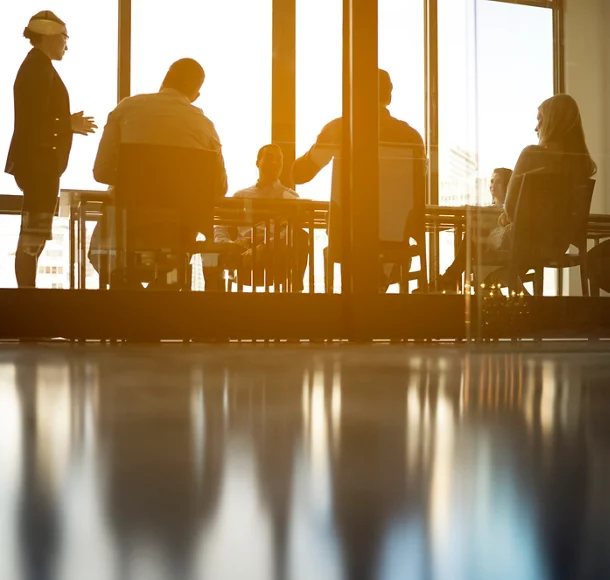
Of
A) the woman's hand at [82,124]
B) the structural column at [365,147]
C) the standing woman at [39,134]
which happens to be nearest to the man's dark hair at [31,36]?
the standing woman at [39,134]

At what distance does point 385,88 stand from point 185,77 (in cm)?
100

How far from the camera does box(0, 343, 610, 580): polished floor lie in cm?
35

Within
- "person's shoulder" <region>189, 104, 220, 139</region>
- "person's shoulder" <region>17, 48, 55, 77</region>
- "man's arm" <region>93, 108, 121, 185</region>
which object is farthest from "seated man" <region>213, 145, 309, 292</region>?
"person's shoulder" <region>17, 48, 55, 77</region>

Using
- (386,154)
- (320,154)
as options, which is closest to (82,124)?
(320,154)

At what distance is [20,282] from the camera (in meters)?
3.56

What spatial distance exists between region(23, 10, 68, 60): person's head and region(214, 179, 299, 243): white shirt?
1.06m

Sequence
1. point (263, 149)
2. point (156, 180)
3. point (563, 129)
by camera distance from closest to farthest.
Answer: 1. point (563, 129)
2. point (156, 180)
3. point (263, 149)

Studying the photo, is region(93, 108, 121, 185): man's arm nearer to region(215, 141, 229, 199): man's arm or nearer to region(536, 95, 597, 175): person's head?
region(215, 141, 229, 199): man's arm

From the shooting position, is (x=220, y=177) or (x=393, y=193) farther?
(x=393, y=193)

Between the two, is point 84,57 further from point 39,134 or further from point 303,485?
point 303,485

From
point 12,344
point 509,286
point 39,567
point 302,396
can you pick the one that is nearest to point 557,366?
point 509,286

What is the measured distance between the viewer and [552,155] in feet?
9.60

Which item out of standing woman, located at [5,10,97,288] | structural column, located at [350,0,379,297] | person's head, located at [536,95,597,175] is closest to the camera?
person's head, located at [536,95,597,175]

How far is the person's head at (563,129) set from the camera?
2.88m
